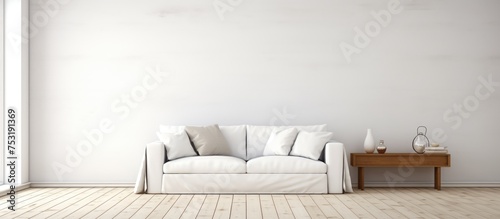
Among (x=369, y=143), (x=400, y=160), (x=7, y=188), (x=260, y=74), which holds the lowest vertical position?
(x=7, y=188)

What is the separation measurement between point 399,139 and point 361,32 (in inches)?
59.5

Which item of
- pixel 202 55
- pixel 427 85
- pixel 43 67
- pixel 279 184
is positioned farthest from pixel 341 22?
pixel 43 67

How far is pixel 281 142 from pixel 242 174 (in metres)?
0.69

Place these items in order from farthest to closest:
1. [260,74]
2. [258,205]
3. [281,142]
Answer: [260,74] → [281,142] → [258,205]

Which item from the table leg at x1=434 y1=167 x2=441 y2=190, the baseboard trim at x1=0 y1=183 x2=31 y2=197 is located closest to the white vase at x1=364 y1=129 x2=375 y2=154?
the table leg at x1=434 y1=167 x2=441 y2=190

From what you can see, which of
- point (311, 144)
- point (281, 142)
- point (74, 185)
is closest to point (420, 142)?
point (311, 144)

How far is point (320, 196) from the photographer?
661cm

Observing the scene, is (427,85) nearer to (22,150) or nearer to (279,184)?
(279,184)

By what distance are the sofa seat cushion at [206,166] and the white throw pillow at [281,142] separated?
51 centimetres

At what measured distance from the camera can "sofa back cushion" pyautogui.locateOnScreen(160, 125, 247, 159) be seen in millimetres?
7410

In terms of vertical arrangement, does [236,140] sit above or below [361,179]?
above

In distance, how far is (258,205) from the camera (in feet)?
19.3

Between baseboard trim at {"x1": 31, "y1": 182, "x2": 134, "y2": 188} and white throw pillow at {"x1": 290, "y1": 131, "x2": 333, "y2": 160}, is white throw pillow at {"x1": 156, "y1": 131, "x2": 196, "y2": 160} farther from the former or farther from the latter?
white throw pillow at {"x1": 290, "y1": 131, "x2": 333, "y2": 160}

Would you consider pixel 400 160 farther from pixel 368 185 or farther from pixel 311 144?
pixel 311 144
